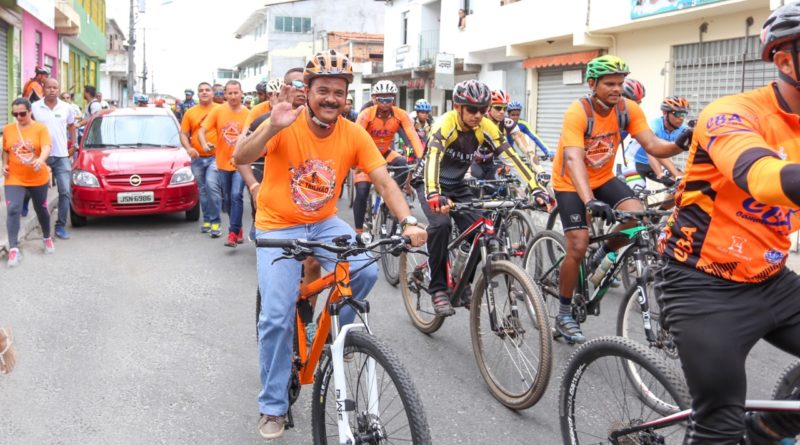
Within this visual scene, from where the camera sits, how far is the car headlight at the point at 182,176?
436 inches

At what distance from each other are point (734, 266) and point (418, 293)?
3.78m

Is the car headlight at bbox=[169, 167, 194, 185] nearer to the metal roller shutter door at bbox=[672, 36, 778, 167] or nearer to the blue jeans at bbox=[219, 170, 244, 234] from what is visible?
the blue jeans at bbox=[219, 170, 244, 234]

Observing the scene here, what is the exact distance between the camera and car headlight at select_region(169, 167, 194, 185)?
36.3ft

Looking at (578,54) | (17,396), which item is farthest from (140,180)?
(578,54)

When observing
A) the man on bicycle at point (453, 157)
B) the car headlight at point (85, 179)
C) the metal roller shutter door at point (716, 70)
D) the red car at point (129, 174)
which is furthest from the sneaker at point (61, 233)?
Answer: the metal roller shutter door at point (716, 70)

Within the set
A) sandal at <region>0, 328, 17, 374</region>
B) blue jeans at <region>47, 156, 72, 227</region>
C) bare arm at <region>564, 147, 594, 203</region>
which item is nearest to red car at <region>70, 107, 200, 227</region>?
blue jeans at <region>47, 156, 72, 227</region>

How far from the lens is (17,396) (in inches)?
181

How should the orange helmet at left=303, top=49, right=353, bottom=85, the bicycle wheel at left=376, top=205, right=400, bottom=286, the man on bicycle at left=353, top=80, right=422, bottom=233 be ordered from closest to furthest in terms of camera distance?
the orange helmet at left=303, top=49, right=353, bottom=85 < the bicycle wheel at left=376, top=205, right=400, bottom=286 < the man on bicycle at left=353, top=80, right=422, bottom=233

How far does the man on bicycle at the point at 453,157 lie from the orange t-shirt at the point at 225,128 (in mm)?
4729

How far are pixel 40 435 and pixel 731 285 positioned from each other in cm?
343

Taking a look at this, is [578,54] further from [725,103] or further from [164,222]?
[725,103]

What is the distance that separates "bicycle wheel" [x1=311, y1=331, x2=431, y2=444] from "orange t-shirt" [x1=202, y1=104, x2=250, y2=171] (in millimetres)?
6981

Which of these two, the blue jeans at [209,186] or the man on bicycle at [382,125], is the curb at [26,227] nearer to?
the blue jeans at [209,186]

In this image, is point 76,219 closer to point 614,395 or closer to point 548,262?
point 548,262
